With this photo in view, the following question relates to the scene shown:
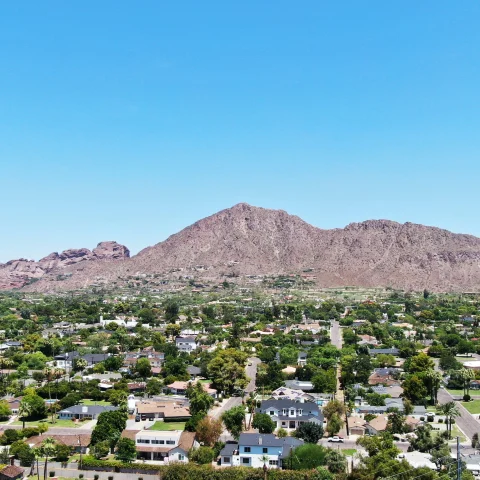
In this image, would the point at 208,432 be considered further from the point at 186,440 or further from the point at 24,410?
the point at 24,410

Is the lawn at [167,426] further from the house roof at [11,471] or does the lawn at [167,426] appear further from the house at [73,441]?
the house roof at [11,471]

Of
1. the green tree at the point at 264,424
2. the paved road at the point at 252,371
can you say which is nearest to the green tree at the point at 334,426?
the green tree at the point at 264,424

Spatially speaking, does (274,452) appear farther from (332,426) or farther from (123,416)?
(123,416)

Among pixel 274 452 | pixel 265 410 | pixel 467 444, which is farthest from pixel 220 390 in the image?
pixel 467 444

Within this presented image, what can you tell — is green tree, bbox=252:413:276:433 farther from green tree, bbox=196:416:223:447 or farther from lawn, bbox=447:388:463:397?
lawn, bbox=447:388:463:397

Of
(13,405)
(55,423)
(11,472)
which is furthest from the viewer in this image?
(13,405)

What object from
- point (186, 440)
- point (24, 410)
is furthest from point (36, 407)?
point (186, 440)
